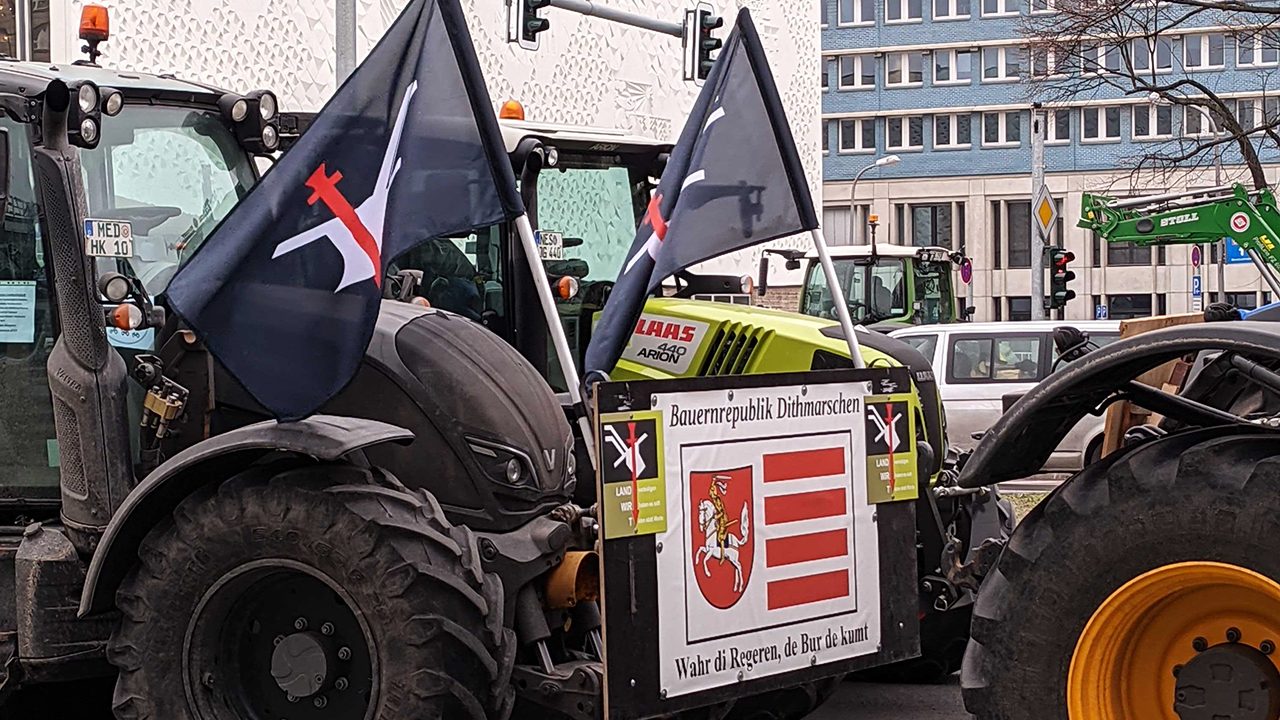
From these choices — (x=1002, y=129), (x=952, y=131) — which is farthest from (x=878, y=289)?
(x=952, y=131)

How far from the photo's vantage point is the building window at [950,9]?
8350 cm

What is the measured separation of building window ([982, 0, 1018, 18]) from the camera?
8194cm

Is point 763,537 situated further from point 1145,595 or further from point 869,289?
point 869,289

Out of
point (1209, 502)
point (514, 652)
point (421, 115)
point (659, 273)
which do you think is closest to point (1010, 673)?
point (1209, 502)

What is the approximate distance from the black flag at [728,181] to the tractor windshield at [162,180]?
1.61 m

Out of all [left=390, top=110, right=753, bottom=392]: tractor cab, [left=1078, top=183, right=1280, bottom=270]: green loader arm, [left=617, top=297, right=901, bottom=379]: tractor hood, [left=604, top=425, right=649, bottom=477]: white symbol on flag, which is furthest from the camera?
[left=1078, top=183, right=1280, bottom=270]: green loader arm

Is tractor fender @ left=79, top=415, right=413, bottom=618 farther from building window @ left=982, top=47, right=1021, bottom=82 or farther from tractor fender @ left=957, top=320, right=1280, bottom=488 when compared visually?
building window @ left=982, top=47, right=1021, bottom=82

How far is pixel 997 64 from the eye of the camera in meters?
A: 82.9

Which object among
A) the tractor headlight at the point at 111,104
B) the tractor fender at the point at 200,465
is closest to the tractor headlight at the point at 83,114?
the tractor headlight at the point at 111,104

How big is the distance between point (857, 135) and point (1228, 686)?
82.6 m

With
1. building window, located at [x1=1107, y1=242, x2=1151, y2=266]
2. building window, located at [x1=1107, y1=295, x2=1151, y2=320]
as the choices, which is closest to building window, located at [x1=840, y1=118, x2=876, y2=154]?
building window, located at [x1=1107, y1=242, x2=1151, y2=266]

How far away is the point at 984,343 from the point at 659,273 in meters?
14.9

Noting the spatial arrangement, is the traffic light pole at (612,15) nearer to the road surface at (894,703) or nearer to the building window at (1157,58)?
the road surface at (894,703)

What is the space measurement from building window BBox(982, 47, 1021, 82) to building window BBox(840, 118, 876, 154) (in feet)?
19.2
